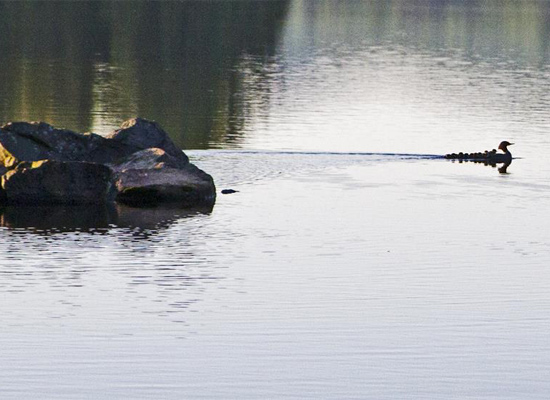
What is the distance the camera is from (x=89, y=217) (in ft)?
129

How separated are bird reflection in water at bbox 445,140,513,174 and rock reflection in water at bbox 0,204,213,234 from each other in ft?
44.6

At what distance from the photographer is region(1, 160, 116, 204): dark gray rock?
4119cm

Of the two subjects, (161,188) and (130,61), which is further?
(130,61)

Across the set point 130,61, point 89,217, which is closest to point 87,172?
point 89,217

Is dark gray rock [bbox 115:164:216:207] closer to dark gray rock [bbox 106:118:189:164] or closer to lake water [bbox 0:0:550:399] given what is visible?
lake water [bbox 0:0:550:399]

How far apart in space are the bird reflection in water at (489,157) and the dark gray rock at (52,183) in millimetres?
14984

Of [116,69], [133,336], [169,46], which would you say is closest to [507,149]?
[133,336]

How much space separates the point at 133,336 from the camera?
26047 millimetres

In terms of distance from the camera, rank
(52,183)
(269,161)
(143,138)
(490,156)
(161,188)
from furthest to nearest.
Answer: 1. (490,156)
2. (269,161)
3. (143,138)
4. (161,188)
5. (52,183)

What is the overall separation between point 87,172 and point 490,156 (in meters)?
16.1

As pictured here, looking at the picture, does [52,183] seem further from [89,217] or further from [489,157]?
[489,157]

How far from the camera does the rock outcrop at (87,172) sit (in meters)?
41.3

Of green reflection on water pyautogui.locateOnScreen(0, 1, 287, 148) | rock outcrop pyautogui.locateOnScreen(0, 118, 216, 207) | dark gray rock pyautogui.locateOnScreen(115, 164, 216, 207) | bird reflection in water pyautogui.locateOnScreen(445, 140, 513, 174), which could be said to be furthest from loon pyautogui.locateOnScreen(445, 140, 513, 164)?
dark gray rock pyautogui.locateOnScreen(115, 164, 216, 207)

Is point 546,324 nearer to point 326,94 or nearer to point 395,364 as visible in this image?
point 395,364
